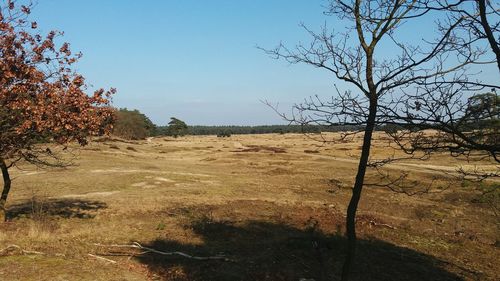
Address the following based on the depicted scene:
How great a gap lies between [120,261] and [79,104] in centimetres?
489

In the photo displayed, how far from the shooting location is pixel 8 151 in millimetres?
12617

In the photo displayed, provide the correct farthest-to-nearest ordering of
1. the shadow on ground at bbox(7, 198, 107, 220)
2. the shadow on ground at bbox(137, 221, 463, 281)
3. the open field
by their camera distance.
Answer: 1. the shadow on ground at bbox(7, 198, 107, 220)
2. the open field
3. the shadow on ground at bbox(137, 221, 463, 281)

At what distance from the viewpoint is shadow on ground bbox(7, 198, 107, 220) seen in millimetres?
16547

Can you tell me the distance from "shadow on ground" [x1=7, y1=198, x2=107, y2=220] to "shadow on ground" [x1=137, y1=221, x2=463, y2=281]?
497cm

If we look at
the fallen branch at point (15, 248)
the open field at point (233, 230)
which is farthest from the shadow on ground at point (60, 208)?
the fallen branch at point (15, 248)

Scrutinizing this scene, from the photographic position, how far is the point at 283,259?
1225 cm

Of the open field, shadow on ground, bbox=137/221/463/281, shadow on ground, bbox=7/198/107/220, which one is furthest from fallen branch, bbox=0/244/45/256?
shadow on ground, bbox=7/198/107/220

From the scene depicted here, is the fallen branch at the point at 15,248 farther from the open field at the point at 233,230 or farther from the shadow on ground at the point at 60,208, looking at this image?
the shadow on ground at the point at 60,208

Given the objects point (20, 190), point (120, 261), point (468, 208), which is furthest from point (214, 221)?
point (468, 208)

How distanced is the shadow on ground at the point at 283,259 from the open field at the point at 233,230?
0.11 ft

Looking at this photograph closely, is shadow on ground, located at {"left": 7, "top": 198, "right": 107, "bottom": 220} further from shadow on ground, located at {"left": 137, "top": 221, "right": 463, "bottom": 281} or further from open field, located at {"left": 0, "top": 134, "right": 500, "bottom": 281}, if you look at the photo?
shadow on ground, located at {"left": 137, "top": 221, "right": 463, "bottom": 281}

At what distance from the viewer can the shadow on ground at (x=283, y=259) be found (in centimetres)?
1114

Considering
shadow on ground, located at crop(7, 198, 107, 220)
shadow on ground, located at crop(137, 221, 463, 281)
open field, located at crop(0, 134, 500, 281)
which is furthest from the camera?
shadow on ground, located at crop(7, 198, 107, 220)

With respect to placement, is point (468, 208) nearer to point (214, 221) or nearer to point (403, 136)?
point (214, 221)
